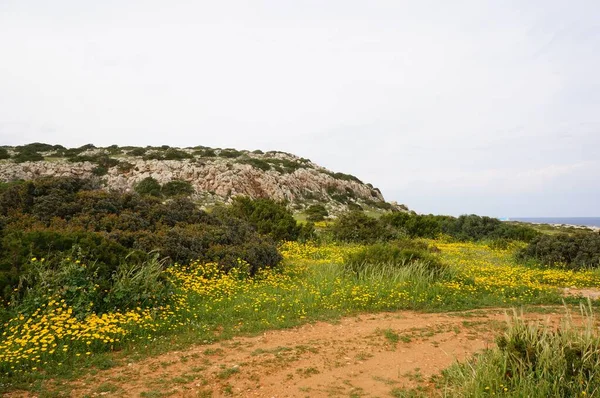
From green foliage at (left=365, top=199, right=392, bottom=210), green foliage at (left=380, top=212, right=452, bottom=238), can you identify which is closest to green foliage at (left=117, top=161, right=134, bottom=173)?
green foliage at (left=365, top=199, right=392, bottom=210)

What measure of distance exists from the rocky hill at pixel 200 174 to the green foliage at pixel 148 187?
2.54ft

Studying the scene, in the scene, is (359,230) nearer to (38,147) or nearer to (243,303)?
(243,303)

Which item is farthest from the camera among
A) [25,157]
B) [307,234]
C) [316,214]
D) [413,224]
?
[25,157]

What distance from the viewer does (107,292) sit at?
29.9 feet

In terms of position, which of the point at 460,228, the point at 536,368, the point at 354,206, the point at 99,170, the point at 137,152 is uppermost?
the point at 137,152

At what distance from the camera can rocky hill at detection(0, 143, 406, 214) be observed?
138 ft

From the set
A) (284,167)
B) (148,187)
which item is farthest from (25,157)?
(284,167)

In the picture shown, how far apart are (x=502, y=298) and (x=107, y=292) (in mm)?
9885

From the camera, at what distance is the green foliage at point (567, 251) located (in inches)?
690

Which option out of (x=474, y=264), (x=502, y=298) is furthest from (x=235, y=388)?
(x=474, y=264)

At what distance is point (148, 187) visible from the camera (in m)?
40.1

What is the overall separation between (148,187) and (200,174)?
6.62m

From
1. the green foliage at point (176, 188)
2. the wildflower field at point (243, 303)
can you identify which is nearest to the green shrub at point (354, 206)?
the green foliage at point (176, 188)

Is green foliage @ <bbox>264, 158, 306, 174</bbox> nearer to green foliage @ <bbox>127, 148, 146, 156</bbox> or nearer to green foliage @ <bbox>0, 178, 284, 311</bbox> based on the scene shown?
green foliage @ <bbox>127, 148, 146, 156</bbox>
